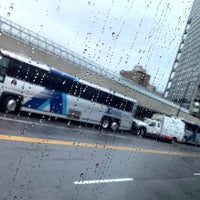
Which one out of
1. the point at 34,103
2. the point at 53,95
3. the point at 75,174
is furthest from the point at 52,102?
the point at 75,174

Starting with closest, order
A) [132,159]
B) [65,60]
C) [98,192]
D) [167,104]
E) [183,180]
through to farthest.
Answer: [98,192], [183,180], [132,159], [65,60], [167,104]

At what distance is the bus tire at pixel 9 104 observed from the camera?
18.9m

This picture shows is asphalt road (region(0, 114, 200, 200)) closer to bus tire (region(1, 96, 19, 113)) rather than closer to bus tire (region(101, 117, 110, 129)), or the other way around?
bus tire (region(1, 96, 19, 113))

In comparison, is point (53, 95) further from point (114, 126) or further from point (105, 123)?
point (114, 126)

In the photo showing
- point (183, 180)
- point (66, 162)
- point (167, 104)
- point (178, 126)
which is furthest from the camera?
point (167, 104)

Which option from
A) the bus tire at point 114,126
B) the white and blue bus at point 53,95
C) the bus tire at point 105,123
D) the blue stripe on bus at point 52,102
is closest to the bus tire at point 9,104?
the white and blue bus at point 53,95

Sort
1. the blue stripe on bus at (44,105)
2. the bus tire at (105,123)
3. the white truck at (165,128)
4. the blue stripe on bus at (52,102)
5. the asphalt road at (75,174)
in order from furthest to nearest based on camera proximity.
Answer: the white truck at (165,128) → the bus tire at (105,123) → the blue stripe on bus at (44,105) → the blue stripe on bus at (52,102) → the asphalt road at (75,174)

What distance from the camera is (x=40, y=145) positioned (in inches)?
486

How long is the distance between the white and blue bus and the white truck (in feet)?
20.3

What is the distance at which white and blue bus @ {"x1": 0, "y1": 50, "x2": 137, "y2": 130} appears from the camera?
61.8 ft

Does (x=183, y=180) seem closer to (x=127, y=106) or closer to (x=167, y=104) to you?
(x=127, y=106)

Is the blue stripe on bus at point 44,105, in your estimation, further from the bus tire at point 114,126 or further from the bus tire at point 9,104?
the bus tire at point 114,126

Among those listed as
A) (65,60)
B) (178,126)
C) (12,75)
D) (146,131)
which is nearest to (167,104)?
(178,126)

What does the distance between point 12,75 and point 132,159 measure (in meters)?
7.55
